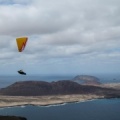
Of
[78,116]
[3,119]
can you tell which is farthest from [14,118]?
[78,116]

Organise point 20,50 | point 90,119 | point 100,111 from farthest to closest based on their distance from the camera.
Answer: point 100,111 → point 90,119 → point 20,50

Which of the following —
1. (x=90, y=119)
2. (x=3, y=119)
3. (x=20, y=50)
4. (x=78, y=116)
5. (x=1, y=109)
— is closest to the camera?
(x=20, y=50)

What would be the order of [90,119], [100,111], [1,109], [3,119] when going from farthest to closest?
[1,109] < [100,111] < [90,119] < [3,119]

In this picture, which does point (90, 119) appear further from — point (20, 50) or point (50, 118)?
point (20, 50)

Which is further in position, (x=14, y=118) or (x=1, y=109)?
(x=1, y=109)

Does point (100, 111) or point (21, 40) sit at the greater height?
point (21, 40)

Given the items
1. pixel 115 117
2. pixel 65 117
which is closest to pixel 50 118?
pixel 65 117

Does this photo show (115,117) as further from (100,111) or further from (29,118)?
(29,118)

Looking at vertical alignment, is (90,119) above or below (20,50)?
below

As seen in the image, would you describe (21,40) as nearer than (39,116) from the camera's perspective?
Yes
